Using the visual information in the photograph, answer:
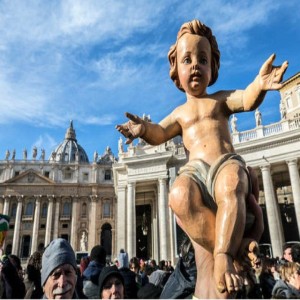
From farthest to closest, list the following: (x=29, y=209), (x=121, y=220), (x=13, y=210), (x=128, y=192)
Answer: (x=29, y=209), (x=13, y=210), (x=128, y=192), (x=121, y=220)

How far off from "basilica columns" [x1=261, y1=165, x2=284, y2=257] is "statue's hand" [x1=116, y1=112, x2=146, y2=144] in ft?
59.3

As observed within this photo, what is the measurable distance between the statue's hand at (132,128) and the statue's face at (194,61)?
0.65m

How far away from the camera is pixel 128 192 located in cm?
2339

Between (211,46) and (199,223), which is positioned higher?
(211,46)

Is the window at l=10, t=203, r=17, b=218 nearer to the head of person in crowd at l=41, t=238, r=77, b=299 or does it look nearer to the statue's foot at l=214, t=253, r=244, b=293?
the head of person in crowd at l=41, t=238, r=77, b=299

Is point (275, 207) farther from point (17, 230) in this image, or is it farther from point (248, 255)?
point (17, 230)

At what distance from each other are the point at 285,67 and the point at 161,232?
65.7ft

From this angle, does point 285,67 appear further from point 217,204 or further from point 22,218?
point 22,218

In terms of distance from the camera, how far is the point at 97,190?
2169 inches

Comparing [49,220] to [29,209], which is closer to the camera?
[49,220]

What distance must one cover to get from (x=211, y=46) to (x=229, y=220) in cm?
190

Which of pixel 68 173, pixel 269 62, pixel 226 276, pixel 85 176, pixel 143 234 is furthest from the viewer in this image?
pixel 85 176

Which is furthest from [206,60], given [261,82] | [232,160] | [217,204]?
[217,204]

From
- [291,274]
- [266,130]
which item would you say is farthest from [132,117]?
[266,130]
